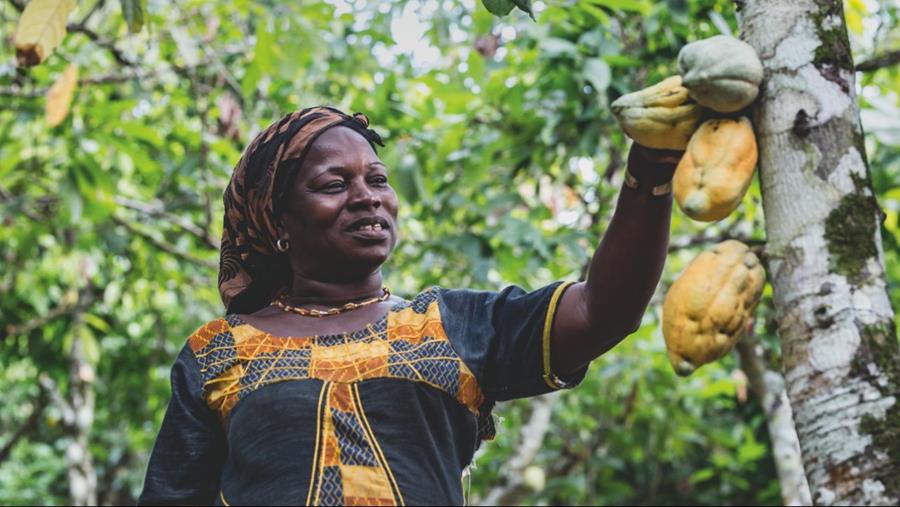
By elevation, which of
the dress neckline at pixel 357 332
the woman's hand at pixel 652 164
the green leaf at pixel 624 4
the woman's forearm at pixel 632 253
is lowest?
the dress neckline at pixel 357 332

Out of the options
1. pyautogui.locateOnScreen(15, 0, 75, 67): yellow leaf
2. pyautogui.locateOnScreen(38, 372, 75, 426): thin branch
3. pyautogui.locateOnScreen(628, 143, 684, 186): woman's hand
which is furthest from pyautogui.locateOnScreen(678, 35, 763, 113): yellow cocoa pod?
pyautogui.locateOnScreen(38, 372, 75, 426): thin branch

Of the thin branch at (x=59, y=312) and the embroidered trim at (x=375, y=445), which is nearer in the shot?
the embroidered trim at (x=375, y=445)

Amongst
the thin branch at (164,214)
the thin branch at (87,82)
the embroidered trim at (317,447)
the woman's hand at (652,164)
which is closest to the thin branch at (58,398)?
the thin branch at (164,214)

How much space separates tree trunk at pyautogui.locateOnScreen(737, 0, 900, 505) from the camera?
1.15 meters

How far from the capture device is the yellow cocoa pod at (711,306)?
1.25 metres

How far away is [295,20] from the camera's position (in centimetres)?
401

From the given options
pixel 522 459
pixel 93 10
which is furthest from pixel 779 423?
pixel 93 10

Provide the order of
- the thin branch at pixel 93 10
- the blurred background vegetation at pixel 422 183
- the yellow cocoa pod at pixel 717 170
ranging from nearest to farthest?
the yellow cocoa pod at pixel 717 170
the thin branch at pixel 93 10
the blurred background vegetation at pixel 422 183

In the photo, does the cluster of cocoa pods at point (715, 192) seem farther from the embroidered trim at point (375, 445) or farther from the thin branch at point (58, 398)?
the thin branch at point (58, 398)

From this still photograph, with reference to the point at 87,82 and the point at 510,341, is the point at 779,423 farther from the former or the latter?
the point at 87,82

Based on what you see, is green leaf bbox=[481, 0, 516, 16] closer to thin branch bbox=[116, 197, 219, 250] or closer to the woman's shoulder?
the woman's shoulder

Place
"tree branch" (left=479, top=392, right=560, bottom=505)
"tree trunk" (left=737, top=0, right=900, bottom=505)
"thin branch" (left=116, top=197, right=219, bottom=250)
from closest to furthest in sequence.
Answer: "tree trunk" (left=737, top=0, right=900, bottom=505)
"tree branch" (left=479, top=392, right=560, bottom=505)
"thin branch" (left=116, top=197, right=219, bottom=250)

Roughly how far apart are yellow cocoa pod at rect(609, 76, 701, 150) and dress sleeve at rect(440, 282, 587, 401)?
38cm

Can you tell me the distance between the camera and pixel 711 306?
1.25 m
